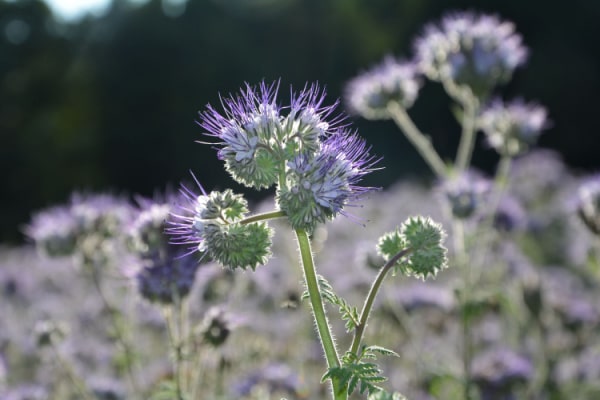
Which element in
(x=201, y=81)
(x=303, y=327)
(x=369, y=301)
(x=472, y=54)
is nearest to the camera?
(x=369, y=301)

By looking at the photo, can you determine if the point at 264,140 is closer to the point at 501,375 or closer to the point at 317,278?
the point at 317,278

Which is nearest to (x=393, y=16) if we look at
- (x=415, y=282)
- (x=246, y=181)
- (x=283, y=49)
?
(x=283, y=49)

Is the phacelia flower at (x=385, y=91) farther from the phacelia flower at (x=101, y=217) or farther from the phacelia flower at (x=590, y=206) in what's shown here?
the phacelia flower at (x=101, y=217)

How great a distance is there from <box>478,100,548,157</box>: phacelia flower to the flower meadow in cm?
1

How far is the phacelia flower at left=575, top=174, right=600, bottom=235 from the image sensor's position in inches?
205

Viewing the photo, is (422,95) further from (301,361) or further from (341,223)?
(301,361)

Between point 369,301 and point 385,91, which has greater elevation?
point 385,91

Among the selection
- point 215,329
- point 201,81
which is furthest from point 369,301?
point 201,81

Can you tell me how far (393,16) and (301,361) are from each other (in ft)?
86.0

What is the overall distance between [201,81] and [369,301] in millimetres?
27834

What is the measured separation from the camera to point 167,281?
3990 mm

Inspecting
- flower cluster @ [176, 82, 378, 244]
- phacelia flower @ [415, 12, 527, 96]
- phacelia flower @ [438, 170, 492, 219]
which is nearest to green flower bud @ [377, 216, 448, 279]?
flower cluster @ [176, 82, 378, 244]

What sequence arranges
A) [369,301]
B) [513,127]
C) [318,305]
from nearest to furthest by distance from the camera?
1. [318,305]
2. [369,301]
3. [513,127]

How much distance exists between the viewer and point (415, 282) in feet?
28.9
